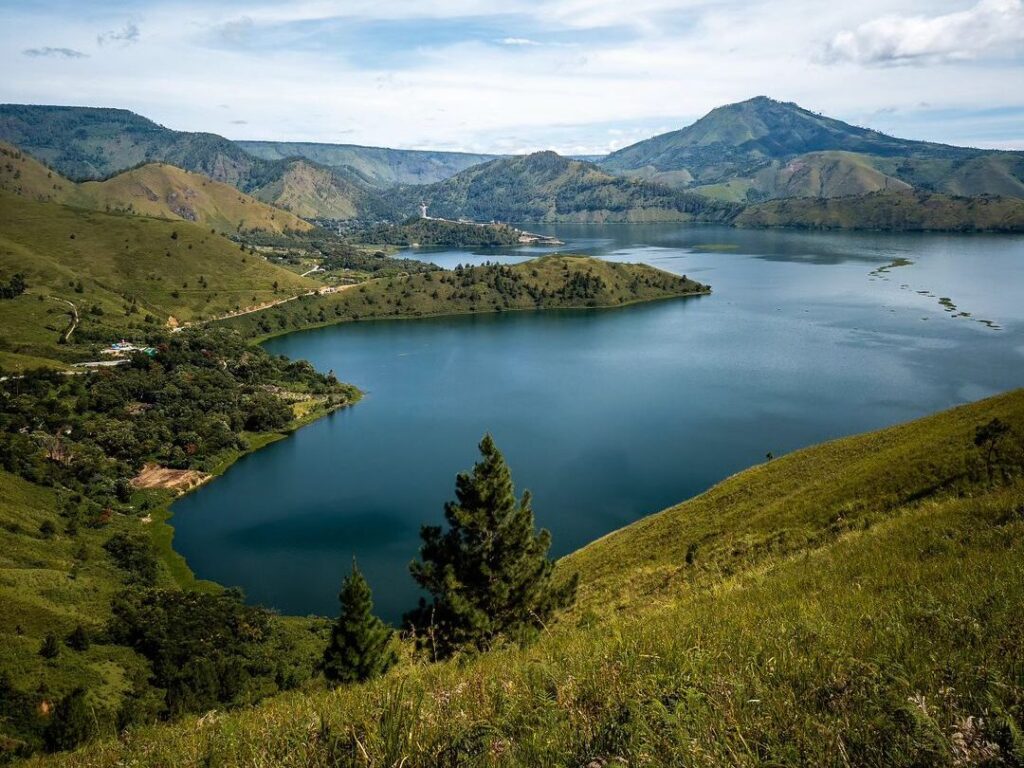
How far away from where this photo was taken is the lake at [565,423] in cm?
7362

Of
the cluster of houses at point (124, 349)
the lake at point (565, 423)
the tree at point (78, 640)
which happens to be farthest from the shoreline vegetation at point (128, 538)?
the lake at point (565, 423)

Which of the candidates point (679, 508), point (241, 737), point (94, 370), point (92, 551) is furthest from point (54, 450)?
point (241, 737)

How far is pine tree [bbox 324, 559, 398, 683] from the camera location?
1243 inches

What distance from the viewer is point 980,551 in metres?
11.1

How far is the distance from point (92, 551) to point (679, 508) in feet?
213

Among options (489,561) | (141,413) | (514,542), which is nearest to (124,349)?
(141,413)

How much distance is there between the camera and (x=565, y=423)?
Answer: 355 feet

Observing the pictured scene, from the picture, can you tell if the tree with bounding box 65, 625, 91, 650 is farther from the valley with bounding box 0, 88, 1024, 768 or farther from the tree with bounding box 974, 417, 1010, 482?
the tree with bounding box 974, 417, 1010, 482

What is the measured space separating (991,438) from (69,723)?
4679cm

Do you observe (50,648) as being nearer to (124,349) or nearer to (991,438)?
(991,438)

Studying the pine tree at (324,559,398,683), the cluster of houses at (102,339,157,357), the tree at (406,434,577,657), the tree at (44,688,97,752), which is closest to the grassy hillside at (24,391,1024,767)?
the tree at (406,434,577,657)

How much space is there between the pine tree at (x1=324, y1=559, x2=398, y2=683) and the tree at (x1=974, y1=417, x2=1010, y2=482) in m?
30.1

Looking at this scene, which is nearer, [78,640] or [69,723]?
[69,723]

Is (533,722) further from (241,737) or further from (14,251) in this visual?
(14,251)
